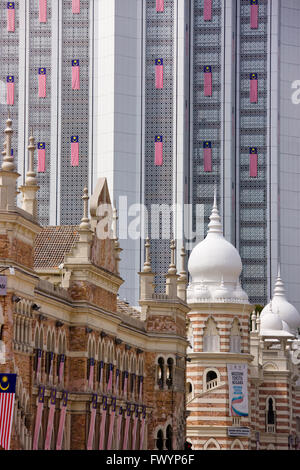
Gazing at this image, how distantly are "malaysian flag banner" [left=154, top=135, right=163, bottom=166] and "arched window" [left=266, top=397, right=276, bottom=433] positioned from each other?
3320cm

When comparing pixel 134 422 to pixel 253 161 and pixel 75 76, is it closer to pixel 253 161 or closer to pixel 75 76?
pixel 75 76

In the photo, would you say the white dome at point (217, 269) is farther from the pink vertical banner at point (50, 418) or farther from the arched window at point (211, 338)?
the pink vertical banner at point (50, 418)

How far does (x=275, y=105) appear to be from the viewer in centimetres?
12038

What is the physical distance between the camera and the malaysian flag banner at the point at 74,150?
387 ft

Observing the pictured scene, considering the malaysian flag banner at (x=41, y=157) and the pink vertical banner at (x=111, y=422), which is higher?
the malaysian flag banner at (x=41, y=157)

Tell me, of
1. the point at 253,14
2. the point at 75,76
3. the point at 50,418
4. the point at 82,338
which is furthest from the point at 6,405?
the point at 253,14

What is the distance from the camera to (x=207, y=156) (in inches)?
4754

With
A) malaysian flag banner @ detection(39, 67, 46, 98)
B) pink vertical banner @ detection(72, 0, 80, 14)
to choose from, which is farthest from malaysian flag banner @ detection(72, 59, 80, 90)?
pink vertical banner @ detection(72, 0, 80, 14)

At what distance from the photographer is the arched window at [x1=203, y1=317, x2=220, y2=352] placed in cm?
7844

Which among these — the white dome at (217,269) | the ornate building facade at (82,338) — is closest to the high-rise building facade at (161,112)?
the white dome at (217,269)

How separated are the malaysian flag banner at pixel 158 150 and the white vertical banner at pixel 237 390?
41.3 meters

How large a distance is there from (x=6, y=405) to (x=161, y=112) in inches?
3112

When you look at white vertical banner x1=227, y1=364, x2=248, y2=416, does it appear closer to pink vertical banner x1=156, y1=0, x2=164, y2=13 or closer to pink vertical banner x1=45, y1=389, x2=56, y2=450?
pink vertical banner x1=45, y1=389, x2=56, y2=450

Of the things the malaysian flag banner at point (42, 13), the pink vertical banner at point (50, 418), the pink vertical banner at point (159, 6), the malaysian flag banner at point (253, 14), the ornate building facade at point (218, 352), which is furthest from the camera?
the malaysian flag banner at point (253, 14)
